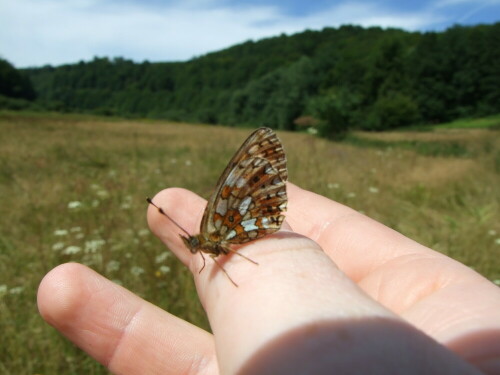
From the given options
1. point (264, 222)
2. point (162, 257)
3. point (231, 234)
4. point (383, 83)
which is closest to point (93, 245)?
point (162, 257)

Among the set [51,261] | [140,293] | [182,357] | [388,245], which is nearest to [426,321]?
[388,245]

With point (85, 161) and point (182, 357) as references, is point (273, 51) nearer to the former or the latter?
point (85, 161)

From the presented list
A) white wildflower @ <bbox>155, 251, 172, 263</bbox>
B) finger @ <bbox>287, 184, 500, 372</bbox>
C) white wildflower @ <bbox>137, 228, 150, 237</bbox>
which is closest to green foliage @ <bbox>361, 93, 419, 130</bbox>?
white wildflower @ <bbox>137, 228, 150, 237</bbox>

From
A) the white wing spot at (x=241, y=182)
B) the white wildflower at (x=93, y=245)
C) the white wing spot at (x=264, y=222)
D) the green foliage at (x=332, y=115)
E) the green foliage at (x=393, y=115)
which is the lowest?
the green foliage at (x=393, y=115)

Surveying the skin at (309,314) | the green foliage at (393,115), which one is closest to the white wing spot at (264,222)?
the skin at (309,314)

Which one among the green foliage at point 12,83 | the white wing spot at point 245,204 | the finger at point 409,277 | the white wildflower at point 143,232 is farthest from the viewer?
→ the green foliage at point 12,83

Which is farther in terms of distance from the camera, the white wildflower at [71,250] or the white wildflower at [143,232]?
the white wildflower at [143,232]

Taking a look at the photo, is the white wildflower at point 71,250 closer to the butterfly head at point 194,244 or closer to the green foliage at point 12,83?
the butterfly head at point 194,244
